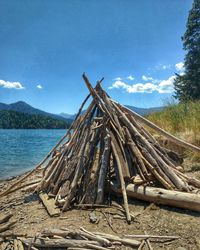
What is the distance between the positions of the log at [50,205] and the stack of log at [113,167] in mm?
103

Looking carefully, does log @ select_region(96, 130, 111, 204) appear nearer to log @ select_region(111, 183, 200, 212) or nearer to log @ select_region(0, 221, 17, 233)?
log @ select_region(111, 183, 200, 212)

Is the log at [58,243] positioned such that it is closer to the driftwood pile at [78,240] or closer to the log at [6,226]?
the driftwood pile at [78,240]

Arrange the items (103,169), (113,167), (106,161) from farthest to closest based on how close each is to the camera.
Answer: (113,167), (106,161), (103,169)

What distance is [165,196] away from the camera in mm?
3873

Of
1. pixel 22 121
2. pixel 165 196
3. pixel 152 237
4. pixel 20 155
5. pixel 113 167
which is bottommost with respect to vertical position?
pixel 20 155

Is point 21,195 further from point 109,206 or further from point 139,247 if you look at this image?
point 139,247

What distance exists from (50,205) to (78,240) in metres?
1.56

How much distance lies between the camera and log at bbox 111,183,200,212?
144 inches

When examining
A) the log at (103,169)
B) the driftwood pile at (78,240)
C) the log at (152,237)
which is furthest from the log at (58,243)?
the log at (103,169)

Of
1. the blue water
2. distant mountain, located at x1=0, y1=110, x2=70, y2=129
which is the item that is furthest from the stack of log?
distant mountain, located at x1=0, y1=110, x2=70, y2=129

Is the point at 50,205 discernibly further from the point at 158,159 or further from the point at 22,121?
the point at 22,121

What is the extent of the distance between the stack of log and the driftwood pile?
0.67 m

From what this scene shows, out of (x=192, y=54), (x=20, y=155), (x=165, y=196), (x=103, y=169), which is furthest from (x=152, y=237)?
(x=192, y=54)

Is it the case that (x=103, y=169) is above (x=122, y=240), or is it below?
above
